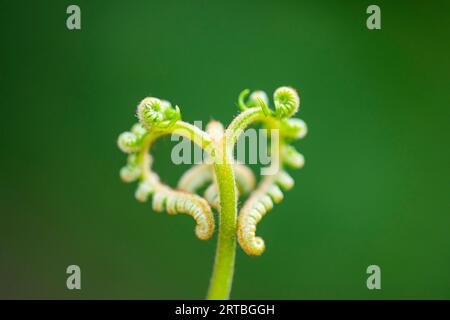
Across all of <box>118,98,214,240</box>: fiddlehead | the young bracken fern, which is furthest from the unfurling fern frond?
<box>118,98,214,240</box>: fiddlehead

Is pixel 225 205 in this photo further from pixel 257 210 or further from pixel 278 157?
pixel 278 157

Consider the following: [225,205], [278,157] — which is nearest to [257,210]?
[225,205]

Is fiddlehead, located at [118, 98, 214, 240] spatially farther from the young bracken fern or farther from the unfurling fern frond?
the unfurling fern frond

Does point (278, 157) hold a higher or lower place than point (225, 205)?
higher

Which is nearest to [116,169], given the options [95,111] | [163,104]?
[95,111]

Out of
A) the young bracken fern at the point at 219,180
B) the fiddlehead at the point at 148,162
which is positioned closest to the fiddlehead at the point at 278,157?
the young bracken fern at the point at 219,180

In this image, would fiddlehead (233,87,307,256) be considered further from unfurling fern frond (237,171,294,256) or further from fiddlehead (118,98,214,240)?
fiddlehead (118,98,214,240)

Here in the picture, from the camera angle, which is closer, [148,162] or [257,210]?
[257,210]

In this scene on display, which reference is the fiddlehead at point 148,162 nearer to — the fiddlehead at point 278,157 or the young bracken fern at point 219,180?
the young bracken fern at point 219,180
